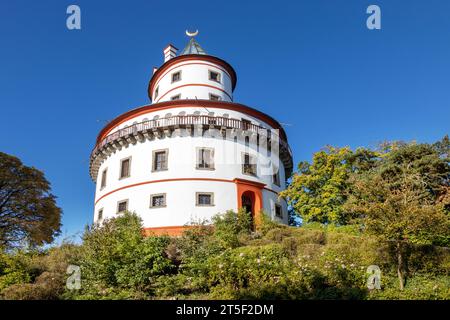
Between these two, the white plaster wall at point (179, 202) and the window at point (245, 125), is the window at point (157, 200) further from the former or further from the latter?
the window at point (245, 125)

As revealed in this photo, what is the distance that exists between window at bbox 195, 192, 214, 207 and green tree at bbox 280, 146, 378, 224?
17.4ft

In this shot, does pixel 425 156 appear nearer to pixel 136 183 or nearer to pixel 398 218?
pixel 398 218

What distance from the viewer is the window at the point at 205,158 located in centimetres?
2675

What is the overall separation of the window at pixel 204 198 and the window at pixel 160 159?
3.41 m

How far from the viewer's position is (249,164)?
28.3 metres

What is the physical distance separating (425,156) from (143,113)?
2045 centimetres

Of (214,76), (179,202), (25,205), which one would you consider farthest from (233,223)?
(25,205)

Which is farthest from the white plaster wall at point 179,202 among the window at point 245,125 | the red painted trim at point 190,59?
the red painted trim at point 190,59

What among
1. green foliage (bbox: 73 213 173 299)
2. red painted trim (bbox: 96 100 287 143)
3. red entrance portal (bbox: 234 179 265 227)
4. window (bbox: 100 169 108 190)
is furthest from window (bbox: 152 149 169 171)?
green foliage (bbox: 73 213 173 299)

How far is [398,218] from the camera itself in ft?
44.9

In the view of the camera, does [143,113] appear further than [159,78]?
No

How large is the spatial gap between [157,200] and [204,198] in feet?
11.0
